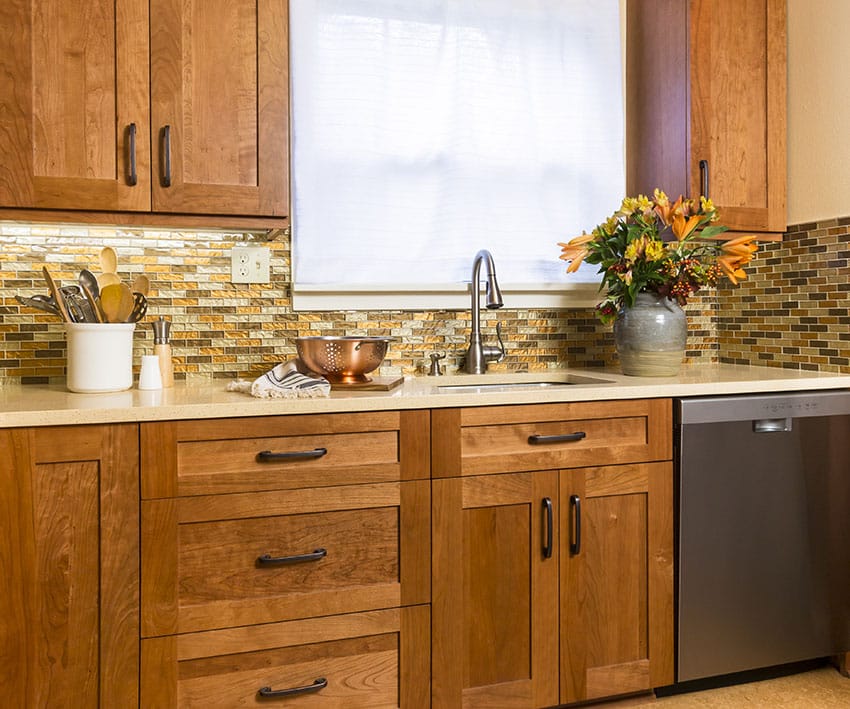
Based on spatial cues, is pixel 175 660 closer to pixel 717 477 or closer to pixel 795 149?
pixel 717 477

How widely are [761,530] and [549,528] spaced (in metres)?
0.65

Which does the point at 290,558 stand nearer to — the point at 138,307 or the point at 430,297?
the point at 138,307

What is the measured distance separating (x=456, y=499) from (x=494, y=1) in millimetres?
1669

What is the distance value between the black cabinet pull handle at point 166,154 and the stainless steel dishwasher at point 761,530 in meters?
1.47

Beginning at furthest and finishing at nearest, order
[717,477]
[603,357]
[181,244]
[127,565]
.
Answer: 1. [603,357]
2. [181,244]
3. [717,477]
4. [127,565]

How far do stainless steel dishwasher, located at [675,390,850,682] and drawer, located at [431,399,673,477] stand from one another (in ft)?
0.30

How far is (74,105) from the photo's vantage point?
1772mm

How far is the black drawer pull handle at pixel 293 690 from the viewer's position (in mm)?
1689

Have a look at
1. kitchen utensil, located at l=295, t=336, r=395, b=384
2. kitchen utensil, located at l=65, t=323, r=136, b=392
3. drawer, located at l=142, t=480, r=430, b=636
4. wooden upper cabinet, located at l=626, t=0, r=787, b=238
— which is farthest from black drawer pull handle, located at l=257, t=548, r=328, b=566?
wooden upper cabinet, located at l=626, t=0, r=787, b=238

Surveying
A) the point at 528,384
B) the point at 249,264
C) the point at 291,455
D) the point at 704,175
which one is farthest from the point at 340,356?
the point at 704,175

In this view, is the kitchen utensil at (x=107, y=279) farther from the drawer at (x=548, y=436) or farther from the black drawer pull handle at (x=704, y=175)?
the black drawer pull handle at (x=704, y=175)

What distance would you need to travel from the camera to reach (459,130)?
242 centimetres

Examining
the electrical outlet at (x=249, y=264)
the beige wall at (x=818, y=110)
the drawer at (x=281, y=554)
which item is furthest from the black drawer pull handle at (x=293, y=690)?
the beige wall at (x=818, y=110)

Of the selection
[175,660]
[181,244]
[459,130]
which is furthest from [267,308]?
A: [175,660]
